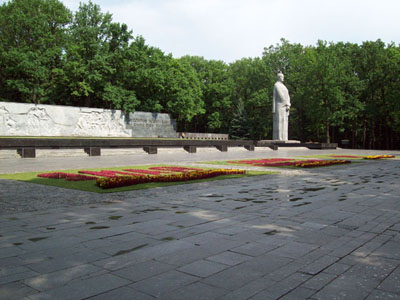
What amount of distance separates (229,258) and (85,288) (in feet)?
5.47

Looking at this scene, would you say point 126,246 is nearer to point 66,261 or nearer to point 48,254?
point 66,261

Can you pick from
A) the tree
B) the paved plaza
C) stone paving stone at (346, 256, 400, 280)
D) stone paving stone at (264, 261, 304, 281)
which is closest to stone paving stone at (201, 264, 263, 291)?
the paved plaza

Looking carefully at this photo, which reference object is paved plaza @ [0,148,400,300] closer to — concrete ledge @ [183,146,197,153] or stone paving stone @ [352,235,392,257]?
stone paving stone @ [352,235,392,257]

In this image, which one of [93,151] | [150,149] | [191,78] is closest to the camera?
[93,151]

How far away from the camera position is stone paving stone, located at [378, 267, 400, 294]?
11.1ft

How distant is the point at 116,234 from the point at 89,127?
98.4ft

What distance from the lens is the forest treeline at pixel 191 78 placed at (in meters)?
38.8

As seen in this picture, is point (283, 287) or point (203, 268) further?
point (203, 268)

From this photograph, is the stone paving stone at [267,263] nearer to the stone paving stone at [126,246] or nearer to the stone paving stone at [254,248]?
the stone paving stone at [254,248]

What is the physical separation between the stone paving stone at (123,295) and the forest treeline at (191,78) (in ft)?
118

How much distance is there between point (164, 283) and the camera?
3510 millimetres

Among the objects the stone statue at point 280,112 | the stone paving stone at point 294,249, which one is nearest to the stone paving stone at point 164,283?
the stone paving stone at point 294,249

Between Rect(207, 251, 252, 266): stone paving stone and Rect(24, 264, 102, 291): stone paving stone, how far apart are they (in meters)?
1.34

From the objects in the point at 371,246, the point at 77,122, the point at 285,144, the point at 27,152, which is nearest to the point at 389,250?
A: the point at 371,246
